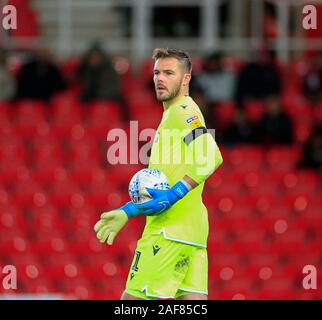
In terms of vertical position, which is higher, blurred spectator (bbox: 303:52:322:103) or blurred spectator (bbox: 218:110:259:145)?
blurred spectator (bbox: 303:52:322:103)

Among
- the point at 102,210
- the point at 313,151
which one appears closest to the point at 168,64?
the point at 102,210

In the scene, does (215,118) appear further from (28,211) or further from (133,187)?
(133,187)

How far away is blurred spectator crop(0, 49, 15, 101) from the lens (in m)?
17.1

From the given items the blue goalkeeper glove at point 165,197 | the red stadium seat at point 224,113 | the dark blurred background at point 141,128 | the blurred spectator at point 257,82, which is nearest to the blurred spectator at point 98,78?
the dark blurred background at point 141,128

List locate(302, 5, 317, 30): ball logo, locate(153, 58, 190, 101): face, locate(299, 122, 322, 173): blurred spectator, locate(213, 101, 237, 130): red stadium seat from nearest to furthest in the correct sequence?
locate(153, 58, 190, 101): face
locate(299, 122, 322, 173): blurred spectator
locate(302, 5, 317, 30): ball logo
locate(213, 101, 237, 130): red stadium seat

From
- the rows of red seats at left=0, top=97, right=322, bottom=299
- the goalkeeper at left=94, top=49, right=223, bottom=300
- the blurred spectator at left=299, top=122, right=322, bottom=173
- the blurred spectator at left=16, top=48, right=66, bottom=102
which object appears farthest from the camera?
the blurred spectator at left=16, top=48, right=66, bottom=102

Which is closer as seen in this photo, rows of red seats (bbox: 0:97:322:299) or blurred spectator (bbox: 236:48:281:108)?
rows of red seats (bbox: 0:97:322:299)

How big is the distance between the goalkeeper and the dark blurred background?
18.1 ft

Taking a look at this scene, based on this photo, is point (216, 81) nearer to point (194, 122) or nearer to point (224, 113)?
point (224, 113)

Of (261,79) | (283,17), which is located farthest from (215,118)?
(283,17)

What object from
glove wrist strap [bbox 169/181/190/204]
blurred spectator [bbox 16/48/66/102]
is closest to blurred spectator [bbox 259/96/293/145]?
blurred spectator [bbox 16/48/66/102]

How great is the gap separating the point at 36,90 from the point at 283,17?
11.6 ft

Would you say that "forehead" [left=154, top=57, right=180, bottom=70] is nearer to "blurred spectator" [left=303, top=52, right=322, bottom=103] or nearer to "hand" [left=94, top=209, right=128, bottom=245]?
"hand" [left=94, top=209, right=128, bottom=245]
